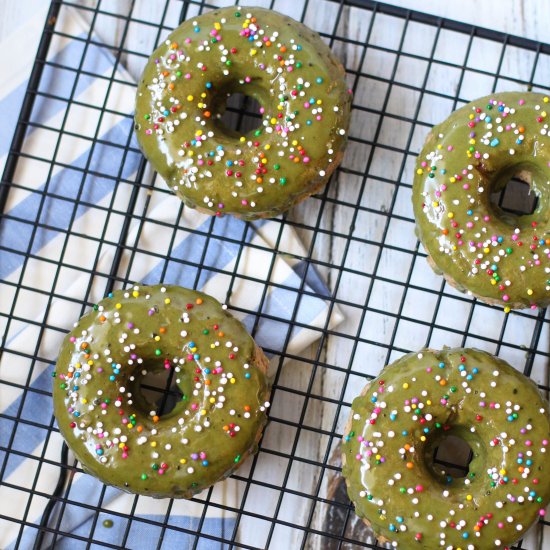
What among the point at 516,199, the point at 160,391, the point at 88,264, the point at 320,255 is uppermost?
the point at 516,199

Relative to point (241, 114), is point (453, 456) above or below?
below

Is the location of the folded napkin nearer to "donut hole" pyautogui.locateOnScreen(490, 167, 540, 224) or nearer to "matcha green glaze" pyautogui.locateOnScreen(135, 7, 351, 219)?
"matcha green glaze" pyautogui.locateOnScreen(135, 7, 351, 219)

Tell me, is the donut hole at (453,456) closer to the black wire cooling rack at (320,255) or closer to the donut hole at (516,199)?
the black wire cooling rack at (320,255)

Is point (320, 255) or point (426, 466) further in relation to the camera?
point (320, 255)

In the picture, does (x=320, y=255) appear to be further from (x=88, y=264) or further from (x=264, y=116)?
(x=88, y=264)

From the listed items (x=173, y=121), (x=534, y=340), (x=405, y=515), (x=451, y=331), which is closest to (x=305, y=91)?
(x=173, y=121)

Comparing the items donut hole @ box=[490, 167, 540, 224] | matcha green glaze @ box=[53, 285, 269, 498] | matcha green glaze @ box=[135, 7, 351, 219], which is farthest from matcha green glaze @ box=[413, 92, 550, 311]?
matcha green glaze @ box=[53, 285, 269, 498]

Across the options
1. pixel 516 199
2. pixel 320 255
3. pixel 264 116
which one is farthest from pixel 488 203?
pixel 264 116
